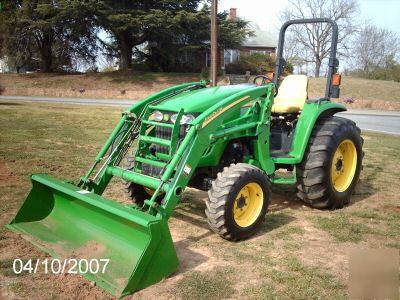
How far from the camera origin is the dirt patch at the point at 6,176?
6292 millimetres

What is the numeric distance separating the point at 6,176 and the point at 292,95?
4.37 meters

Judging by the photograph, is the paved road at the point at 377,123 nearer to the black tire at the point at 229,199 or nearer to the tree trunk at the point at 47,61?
the black tire at the point at 229,199

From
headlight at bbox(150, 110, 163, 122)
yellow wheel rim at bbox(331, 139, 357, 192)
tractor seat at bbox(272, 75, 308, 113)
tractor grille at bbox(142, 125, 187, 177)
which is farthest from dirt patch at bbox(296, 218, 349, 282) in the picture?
headlight at bbox(150, 110, 163, 122)

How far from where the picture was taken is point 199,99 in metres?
4.86

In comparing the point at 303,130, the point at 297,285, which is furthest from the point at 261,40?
the point at 297,285

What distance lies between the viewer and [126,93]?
29500 mm

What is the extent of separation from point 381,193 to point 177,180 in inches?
151

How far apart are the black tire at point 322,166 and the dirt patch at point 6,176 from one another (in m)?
4.09

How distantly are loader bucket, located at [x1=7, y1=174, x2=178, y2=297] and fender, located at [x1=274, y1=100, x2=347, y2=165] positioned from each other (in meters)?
2.19

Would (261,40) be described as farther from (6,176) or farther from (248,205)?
(248,205)

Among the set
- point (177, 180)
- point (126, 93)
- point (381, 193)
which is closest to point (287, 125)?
point (381, 193)

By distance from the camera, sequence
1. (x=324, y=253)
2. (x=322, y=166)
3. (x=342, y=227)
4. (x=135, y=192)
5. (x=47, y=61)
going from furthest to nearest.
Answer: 1. (x=47, y=61)
2. (x=135, y=192)
3. (x=322, y=166)
4. (x=342, y=227)
5. (x=324, y=253)

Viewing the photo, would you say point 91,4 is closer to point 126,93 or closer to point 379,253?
point 126,93

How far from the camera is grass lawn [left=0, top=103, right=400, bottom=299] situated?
3500 millimetres
